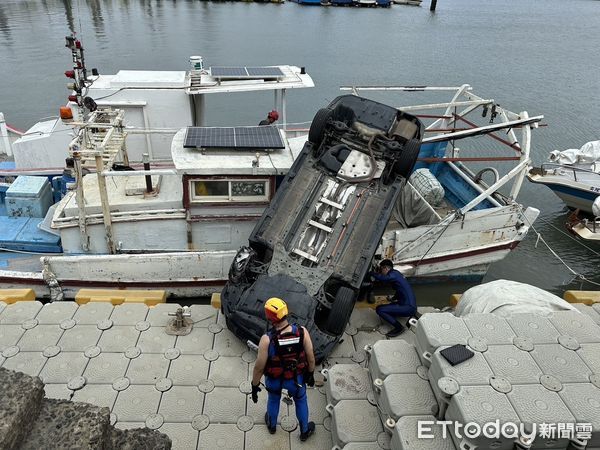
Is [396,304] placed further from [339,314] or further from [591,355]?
[591,355]

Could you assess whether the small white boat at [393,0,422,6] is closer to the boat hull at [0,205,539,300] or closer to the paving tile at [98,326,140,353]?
the boat hull at [0,205,539,300]

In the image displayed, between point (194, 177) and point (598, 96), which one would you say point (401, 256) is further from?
point (598, 96)

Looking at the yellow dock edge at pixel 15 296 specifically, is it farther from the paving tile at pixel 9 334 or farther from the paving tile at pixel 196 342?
the paving tile at pixel 196 342

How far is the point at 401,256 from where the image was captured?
26.4 feet

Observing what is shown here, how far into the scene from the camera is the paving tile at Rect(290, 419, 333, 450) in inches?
187

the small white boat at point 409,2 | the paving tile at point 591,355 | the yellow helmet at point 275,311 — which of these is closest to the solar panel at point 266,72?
the yellow helmet at point 275,311

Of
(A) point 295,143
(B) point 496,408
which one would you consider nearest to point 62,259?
(A) point 295,143

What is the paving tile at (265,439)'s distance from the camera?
4723mm

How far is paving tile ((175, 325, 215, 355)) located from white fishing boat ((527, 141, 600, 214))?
9.79 meters

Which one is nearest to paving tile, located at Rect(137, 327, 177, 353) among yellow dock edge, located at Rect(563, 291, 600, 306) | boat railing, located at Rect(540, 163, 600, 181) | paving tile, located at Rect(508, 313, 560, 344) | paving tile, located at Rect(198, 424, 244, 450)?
paving tile, located at Rect(198, 424, 244, 450)

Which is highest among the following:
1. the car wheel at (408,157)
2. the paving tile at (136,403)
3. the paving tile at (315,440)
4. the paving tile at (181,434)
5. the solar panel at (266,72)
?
the solar panel at (266,72)

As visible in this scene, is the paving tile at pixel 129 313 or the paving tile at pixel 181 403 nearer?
the paving tile at pixel 181 403

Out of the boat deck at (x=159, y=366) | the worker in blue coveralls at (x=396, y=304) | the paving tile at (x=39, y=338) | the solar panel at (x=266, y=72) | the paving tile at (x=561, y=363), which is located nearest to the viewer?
the paving tile at (x=561, y=363)

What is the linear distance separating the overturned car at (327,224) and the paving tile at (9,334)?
8.48 ft
